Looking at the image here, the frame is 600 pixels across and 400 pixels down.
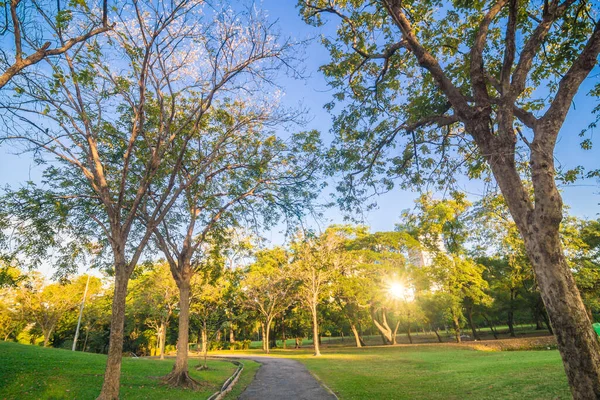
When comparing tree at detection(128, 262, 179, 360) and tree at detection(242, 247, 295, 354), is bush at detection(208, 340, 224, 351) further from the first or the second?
tree at detection(128, 262, 179, 360)

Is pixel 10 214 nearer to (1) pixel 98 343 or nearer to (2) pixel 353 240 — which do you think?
(2) pixel 353 240

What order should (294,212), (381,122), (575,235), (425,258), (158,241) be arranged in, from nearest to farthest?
(381,122), (294,212), (158,241), (575,235), (425,258)

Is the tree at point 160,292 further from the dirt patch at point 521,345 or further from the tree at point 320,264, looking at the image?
the dirt patch at point 521,345

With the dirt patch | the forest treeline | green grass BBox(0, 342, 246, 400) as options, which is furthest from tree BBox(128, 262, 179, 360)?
the dirt patch

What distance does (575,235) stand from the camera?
96.7 ft

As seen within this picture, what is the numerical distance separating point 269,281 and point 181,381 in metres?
24.3

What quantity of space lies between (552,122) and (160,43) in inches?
406

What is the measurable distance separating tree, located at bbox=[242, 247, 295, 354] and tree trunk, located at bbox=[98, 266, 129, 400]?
2595cm

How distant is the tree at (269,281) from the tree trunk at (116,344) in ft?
85.1

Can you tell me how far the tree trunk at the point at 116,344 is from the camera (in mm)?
7930

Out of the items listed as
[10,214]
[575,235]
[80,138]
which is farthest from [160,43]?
[575,235]

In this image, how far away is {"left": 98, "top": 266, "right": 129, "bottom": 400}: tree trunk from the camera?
7930 millimetres

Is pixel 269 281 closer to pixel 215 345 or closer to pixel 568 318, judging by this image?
pixel 215 345

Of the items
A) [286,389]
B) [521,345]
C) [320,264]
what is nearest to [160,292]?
[320,264]
